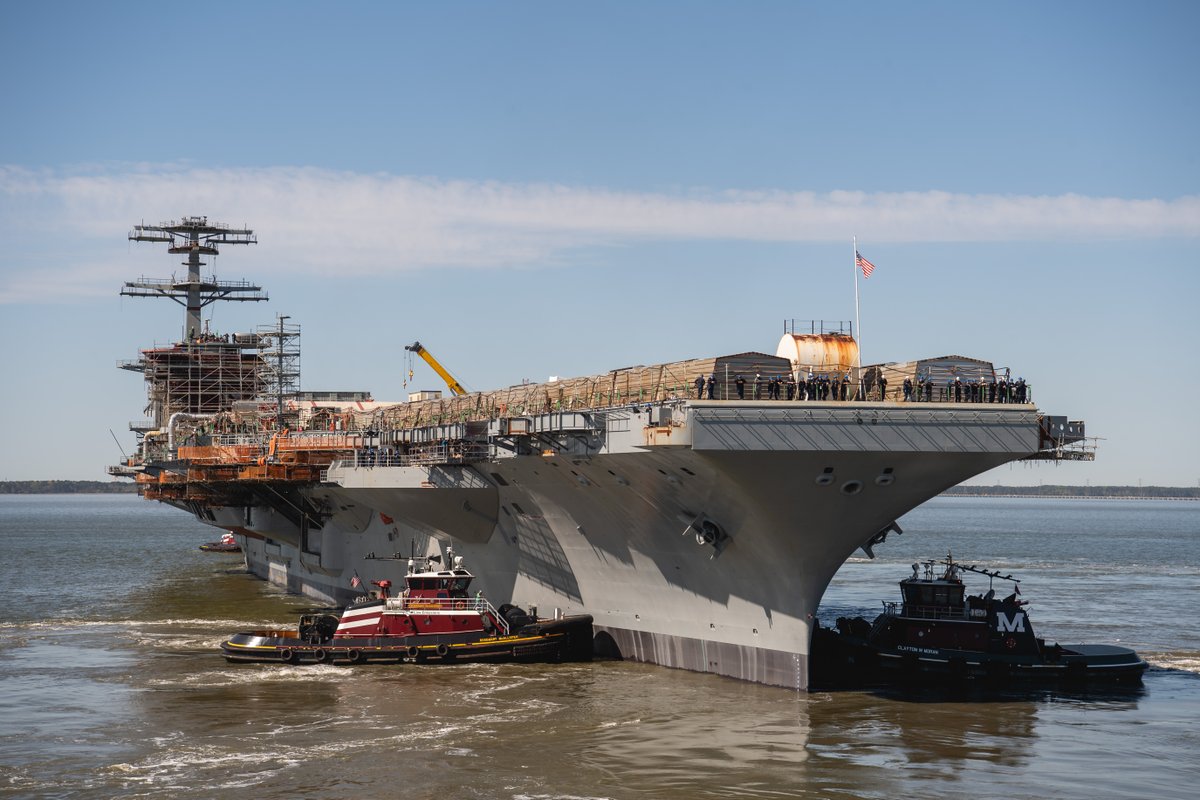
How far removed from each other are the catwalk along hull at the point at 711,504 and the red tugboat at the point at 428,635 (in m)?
1.54

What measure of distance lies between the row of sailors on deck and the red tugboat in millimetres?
8595

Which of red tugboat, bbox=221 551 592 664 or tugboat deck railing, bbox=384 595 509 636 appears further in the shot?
tugboat deck railing, bbox=384 595 509 636

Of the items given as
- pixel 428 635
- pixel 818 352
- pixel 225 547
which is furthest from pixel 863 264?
pixel 225 547

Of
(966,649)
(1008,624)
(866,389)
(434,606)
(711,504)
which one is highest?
(866,389)

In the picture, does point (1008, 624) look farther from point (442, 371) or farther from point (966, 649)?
point (442, 371)

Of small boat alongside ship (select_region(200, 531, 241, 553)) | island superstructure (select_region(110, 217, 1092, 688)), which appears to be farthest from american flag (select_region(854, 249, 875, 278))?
small boat alongside ship (select_region(200, 531, 241, 553))

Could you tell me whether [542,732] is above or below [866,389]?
→ below

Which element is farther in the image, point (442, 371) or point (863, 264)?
point (442, 371)

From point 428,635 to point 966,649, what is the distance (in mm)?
12902

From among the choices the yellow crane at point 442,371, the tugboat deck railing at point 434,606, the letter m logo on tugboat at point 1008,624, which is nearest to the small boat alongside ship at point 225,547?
the yellow crane at point 442,371

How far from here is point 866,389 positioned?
86.3 feet

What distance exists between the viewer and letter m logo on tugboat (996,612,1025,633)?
29.3 meters

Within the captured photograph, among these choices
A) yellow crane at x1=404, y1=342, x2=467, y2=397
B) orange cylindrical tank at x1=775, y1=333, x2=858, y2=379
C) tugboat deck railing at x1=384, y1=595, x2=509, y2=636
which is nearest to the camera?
orange cylindrical tank at x1=775, y1=333, x2=858, y2=379

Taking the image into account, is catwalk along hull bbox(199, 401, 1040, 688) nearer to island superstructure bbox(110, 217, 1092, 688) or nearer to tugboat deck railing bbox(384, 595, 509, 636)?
island superstructure bbox(110, 217, 1092, 688)
